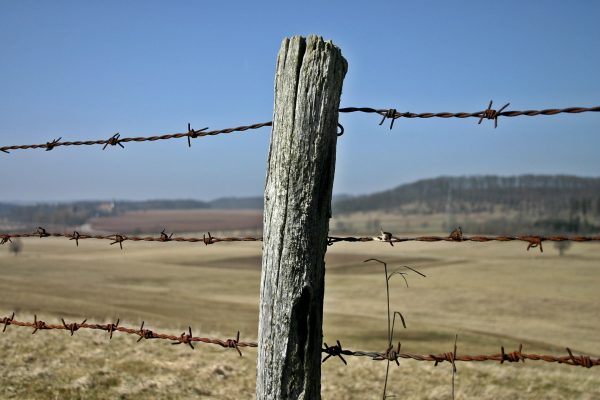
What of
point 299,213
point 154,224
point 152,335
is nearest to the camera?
point 299,213

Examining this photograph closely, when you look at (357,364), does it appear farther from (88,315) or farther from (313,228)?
(88,315)

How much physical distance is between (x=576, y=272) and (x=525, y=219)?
5438 cm

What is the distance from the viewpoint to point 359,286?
37.0 meters

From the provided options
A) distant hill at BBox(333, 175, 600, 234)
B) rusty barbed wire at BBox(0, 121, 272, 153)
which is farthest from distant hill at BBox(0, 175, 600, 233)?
rusty barbed wire at BBox(0, 121, 272, 153)

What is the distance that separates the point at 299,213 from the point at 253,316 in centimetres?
2393

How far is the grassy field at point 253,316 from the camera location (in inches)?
247

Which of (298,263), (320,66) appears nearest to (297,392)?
(298,263)

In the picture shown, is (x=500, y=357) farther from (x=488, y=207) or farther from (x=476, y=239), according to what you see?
(x=488, y=207)

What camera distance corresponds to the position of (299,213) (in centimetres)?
238

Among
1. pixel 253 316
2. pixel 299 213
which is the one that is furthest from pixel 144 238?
pixel 253 316

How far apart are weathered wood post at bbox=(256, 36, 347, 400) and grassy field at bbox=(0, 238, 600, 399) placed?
140 inches

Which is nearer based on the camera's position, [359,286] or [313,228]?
[313,228]

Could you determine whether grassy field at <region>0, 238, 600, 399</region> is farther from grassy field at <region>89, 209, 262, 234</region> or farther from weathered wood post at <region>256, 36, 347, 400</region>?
grassy field at <region>89, 209, 262, 234</region>

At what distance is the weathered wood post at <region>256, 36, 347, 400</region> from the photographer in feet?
7.78
